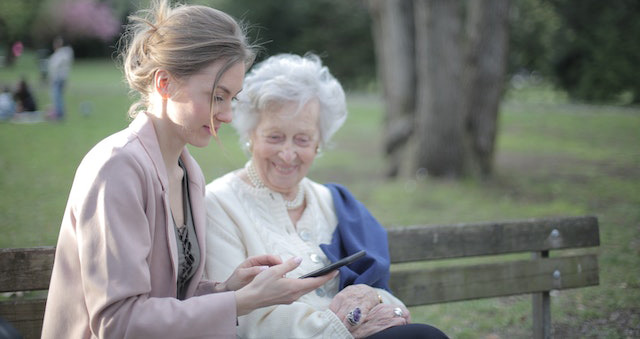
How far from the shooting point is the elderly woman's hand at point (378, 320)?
2637mm

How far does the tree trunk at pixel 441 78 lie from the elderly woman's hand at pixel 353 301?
6689 mm

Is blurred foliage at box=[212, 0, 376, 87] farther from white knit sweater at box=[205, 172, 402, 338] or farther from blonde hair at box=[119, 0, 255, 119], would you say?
blonde hair at box=[119, 0, 255, 119]

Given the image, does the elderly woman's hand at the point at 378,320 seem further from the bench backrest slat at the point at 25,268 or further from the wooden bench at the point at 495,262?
the bench backrest slat at the point at 25,268

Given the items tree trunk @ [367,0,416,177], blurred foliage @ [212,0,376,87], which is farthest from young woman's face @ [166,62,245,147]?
blurred foliage @ [212,0,376,87]

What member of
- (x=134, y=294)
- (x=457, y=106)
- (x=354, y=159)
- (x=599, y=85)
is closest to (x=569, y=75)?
(x=599, y=85)

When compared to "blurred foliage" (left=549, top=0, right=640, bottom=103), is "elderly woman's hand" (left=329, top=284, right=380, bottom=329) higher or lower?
higher

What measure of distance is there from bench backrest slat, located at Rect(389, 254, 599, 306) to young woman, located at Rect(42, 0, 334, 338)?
3.62 ft

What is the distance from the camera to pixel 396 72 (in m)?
10.9

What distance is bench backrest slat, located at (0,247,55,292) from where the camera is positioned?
8.59ft

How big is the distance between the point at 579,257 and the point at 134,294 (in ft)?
8.78

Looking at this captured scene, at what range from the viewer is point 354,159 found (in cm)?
1261

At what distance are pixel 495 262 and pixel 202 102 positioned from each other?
2017 millimetres

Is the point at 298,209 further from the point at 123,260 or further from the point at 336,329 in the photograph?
the point at 123,260

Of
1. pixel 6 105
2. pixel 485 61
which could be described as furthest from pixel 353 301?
pixel 6 105
